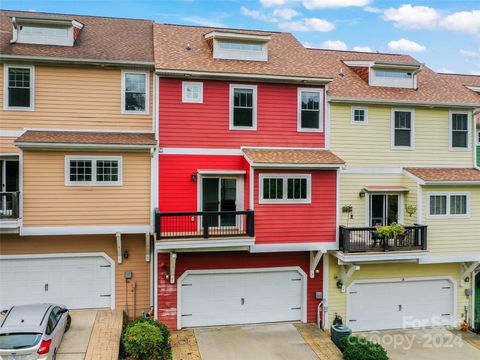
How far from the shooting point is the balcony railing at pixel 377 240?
13.4 meters

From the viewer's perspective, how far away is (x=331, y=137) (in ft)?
47.9

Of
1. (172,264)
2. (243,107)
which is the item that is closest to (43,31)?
(243,107)

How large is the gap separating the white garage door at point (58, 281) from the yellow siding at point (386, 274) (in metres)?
8.06

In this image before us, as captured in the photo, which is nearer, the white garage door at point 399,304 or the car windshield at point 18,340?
the car windshield at point 18,340

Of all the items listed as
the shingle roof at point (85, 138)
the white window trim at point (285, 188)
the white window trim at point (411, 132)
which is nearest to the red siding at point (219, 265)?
the white window trim at point (285, 188)

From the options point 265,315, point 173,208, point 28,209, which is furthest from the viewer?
point 265,315

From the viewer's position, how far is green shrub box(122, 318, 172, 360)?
11086 millimetres

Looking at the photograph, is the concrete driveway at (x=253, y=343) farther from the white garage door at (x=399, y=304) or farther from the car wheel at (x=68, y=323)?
the car wheel at (x=68, y=323)

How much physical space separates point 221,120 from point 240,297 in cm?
642

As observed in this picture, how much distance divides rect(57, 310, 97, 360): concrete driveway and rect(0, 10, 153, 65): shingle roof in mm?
8577

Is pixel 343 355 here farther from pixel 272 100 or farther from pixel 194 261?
pixel 272 100

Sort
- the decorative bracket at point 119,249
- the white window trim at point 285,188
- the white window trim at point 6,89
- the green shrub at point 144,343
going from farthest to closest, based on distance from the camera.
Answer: the white window trim at point 285,188 → the white window trim at point 6,89 → the decorative bracket at point 119,249 → the green shrub at point 144,343

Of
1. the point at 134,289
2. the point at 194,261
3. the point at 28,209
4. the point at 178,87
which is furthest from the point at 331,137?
the point at 28,209

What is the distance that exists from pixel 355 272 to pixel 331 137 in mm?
5177
